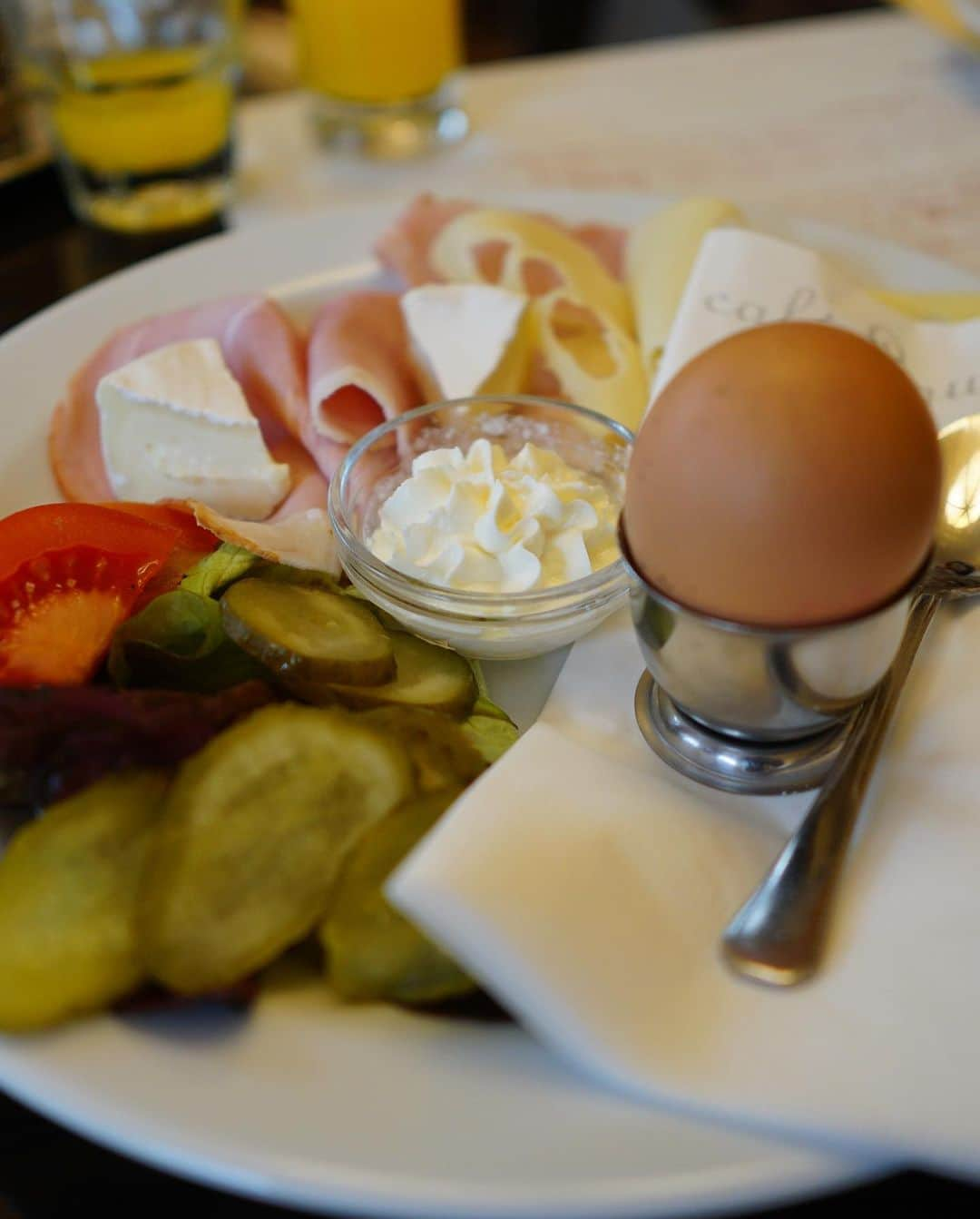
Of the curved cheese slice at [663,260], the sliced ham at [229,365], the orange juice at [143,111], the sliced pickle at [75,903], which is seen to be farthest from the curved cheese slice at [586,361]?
the orange juice at [143,111]

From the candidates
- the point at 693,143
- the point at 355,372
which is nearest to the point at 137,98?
the point at 355,372

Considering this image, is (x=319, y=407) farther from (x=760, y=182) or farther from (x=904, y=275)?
(x=760, y=182)

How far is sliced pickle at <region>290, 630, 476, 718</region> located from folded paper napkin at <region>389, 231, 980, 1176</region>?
0.45 ft

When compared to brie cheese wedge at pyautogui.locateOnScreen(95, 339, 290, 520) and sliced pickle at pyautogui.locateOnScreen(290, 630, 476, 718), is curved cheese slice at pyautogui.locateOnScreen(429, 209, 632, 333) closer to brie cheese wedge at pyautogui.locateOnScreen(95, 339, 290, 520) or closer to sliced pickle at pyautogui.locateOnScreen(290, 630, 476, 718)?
brie cheese wedge at pyautogui.locateOnScreen(95, 339, 290, 520)

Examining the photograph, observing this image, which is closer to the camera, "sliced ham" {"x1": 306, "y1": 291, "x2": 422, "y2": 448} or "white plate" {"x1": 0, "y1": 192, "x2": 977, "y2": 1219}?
Result: "white plate" {"x1": 0, "y1": 192, "x2": 977, "y2": 1219}

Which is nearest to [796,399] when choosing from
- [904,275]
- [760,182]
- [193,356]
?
[193,356]

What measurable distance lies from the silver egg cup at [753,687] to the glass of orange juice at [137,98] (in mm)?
1552

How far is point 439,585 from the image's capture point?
3.91 ft

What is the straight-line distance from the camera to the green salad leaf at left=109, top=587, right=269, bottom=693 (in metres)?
1.05

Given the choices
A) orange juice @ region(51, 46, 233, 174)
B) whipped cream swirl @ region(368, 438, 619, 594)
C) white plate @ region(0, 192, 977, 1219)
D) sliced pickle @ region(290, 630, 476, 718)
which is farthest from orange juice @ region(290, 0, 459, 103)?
white plate @ region(0, 192, 977, 1219)

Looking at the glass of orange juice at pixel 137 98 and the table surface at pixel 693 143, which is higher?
the glass of orange juice at pixel 137 98

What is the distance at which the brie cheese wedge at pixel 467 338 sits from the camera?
4.78 feet

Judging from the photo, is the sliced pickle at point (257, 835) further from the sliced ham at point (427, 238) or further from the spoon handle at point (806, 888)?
the sliced ham at point (427, 238)

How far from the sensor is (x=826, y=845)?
0.90 m
